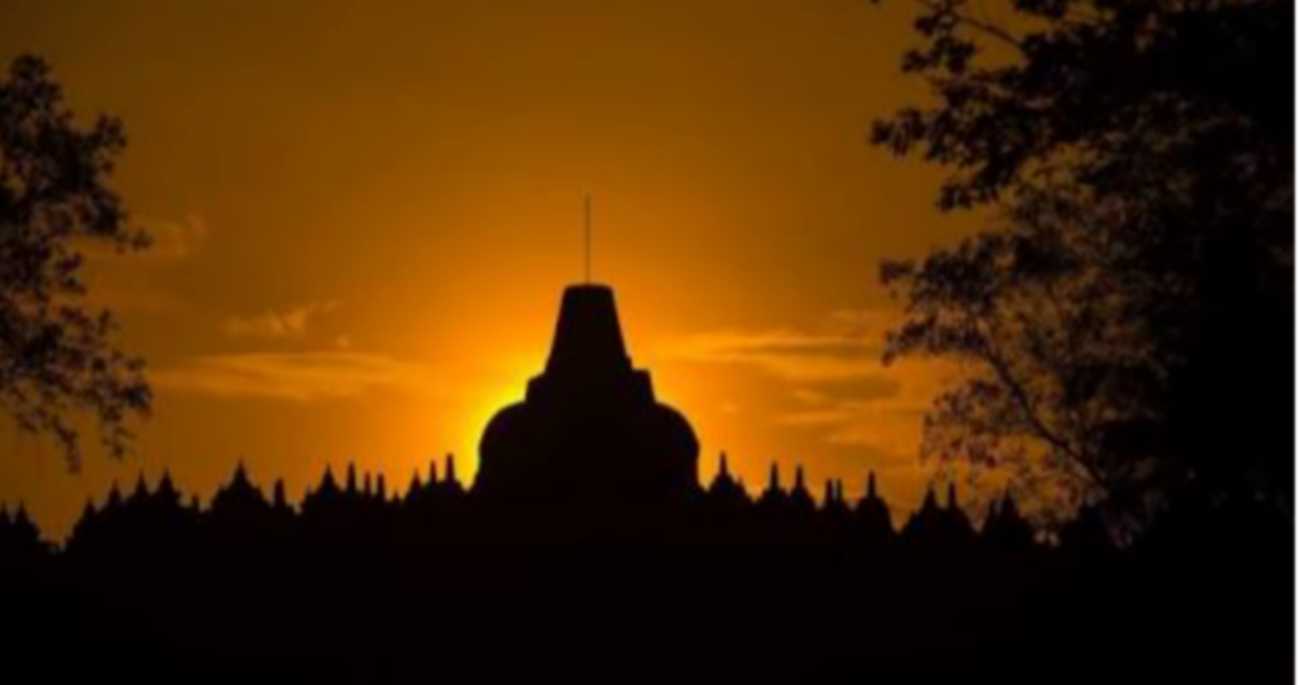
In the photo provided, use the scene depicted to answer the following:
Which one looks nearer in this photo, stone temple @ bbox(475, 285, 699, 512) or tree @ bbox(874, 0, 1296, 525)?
tree @ bbox(874, 0, 1296, 525)

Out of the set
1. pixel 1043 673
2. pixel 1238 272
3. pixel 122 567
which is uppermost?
pixel 1238 272

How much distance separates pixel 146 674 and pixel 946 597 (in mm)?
12824

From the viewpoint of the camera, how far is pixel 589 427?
63125mm

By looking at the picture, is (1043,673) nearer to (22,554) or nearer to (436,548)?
(436,548)

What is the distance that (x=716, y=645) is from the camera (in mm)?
35094

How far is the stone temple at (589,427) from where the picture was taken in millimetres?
62375

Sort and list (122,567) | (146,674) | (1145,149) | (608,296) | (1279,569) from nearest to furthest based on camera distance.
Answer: (1145,149) → (1279,569) → (146,674) → (122,567) → (608,296)

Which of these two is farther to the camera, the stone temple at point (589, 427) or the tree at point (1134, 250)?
the stone temple at point (589, 427)

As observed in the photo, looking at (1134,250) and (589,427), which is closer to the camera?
(1134,250)

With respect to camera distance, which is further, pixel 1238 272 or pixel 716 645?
pixel 716 645

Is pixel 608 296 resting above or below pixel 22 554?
above

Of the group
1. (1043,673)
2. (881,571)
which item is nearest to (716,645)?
(881,571)

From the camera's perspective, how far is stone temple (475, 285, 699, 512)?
6238 centimetres

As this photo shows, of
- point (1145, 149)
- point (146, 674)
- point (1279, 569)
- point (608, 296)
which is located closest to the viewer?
point (1145, 149)
